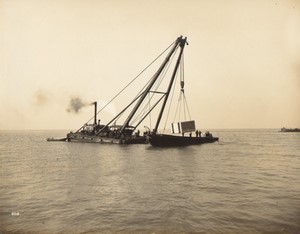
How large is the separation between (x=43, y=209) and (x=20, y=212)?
3.17 ft

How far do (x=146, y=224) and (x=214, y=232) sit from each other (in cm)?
255

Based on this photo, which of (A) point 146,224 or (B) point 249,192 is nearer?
(A) point 146,224

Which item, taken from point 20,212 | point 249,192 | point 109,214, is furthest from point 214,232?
point 20,212

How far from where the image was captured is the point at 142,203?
14.1 meters

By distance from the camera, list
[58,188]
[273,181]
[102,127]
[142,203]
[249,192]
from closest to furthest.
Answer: [142,203], [249,192], [58,188], [273,181], [102,127]

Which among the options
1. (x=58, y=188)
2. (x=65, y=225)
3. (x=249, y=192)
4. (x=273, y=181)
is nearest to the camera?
(x=65, y=225)

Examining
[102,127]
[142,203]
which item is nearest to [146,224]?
[142,203]

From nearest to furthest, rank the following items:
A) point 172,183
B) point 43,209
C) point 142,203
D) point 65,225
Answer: point 65,225 < point 43,209 < point 142,203 < point 172,183

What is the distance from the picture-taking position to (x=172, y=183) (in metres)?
19.1

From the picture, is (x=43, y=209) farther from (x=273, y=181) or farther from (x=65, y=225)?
(x=273, y=181)

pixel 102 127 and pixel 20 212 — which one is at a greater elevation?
pixel 102 127

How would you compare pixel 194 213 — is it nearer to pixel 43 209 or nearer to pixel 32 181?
pixel 43 209

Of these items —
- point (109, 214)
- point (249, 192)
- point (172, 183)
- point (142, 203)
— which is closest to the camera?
point (109, 214)

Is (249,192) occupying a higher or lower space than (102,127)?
lower
